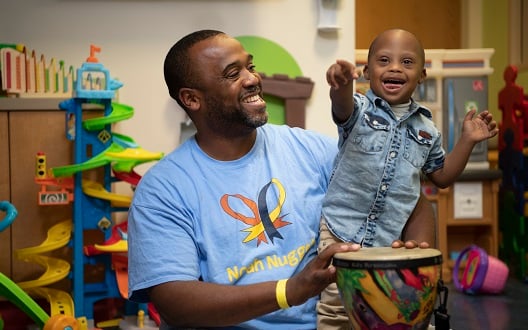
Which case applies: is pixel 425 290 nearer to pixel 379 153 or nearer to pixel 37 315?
pixel 379 153

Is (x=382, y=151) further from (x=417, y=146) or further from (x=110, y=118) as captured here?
(x=110, y=118)

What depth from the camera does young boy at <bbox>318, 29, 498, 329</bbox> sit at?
5.62 feet

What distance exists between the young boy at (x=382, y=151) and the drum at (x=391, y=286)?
1.43 feet

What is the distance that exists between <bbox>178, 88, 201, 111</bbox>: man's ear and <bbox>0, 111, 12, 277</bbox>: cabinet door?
6.17 feet

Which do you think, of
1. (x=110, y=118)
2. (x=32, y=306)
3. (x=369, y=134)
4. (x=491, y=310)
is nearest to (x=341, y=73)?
(x=369, y=134)

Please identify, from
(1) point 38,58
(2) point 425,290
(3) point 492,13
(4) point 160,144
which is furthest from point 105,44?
(3) point 492,13

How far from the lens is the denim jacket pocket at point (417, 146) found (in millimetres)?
1756

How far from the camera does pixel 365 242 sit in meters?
1.74

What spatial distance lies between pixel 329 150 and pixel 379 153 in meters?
0.15

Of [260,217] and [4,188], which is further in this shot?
[4,188]

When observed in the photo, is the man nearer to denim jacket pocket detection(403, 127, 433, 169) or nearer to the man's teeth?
the man's teeth

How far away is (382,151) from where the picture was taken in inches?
67.9

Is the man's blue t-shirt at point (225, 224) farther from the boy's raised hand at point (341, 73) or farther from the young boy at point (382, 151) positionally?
the boy's raised hand at point (341, 73)

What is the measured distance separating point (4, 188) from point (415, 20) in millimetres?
3617
